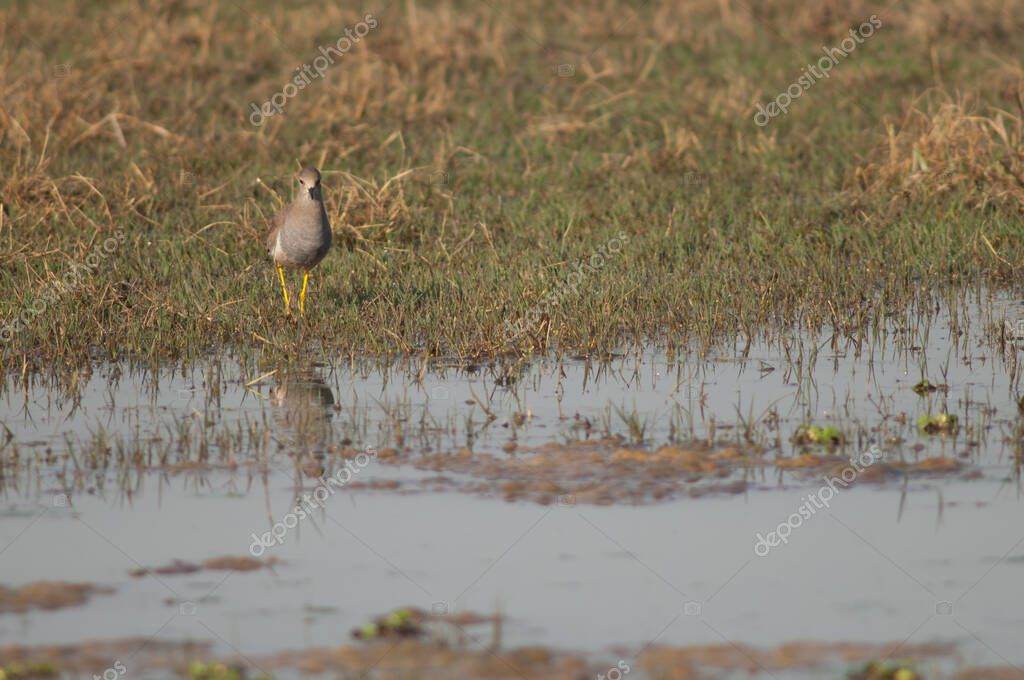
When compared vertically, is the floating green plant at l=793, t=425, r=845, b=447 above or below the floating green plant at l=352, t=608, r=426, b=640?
above

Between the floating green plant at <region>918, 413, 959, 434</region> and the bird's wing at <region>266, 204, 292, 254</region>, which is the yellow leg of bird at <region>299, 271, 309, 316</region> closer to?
the bird's wing at <region>266, 204, 292, 254</region>

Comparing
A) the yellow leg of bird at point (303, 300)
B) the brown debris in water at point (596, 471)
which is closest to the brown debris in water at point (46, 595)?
the brown debris in water at point (596, 471)

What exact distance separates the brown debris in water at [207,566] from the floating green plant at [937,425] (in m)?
3.23

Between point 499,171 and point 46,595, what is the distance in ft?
28.7

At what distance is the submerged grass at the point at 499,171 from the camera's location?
10.1 meters

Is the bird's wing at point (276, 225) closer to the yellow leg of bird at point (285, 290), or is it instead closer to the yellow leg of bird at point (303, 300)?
the yellow leg of bird at point (285, 290)

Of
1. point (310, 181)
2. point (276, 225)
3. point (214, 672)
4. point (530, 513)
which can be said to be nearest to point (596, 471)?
point (530, 513)

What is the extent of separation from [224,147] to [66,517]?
837 centimetres

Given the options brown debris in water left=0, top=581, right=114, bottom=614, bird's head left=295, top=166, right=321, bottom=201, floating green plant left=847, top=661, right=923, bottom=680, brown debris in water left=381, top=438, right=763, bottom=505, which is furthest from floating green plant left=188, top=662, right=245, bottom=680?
bird's head left=295, top=166, right=321, bottom=201

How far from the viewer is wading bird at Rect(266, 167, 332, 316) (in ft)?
33.5

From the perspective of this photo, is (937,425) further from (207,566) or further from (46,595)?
(46,595)

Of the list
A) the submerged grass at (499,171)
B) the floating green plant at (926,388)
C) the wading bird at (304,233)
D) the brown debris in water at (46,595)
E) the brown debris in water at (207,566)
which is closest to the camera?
the brown debris in water at (46,595)

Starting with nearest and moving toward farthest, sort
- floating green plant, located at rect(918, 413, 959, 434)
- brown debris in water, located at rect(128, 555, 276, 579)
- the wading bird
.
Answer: brown debris in water, located at rect(128, 555, 276, 579)
floating green plant, located at rect(918, 413, 959, 434)
the wading bird

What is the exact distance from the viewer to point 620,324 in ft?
32.7
